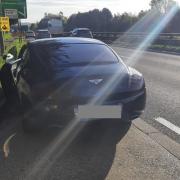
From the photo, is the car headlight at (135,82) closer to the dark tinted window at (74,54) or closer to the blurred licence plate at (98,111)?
the blurred licence plate at (98,111)

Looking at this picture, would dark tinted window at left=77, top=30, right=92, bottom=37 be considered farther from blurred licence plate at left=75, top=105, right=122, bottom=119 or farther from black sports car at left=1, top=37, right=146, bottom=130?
blurred licence plate at left=75, top=105, right=122, bottom=119

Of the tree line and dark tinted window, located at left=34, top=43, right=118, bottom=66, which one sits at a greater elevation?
dark tinted window, located at left=34, top=43, right=118, bottom=66

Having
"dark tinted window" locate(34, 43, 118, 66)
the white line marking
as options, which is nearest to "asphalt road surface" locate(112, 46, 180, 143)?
the white line marking

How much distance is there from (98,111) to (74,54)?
1342 millimetres

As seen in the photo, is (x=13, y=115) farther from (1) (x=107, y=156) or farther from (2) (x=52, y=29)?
(2) (x=52, y=29)

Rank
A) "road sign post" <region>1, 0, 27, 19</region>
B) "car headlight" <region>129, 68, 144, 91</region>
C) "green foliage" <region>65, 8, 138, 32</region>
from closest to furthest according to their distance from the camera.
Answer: "car headlight" <region>129, 68, 144, 91</region> → "road sign post" <region>1, 0, 27, 19</region> → "green foliage" <region>65, 8, 138, 32</region>

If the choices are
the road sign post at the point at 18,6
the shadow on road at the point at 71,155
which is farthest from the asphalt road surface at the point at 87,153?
the road sign post at the point at 18,6

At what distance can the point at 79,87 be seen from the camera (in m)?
5.69

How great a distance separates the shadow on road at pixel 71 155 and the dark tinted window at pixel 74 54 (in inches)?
39.9

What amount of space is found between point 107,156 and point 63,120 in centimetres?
77

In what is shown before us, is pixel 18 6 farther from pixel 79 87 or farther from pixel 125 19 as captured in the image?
pixel 125 19

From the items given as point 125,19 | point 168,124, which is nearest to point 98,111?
point 168,124

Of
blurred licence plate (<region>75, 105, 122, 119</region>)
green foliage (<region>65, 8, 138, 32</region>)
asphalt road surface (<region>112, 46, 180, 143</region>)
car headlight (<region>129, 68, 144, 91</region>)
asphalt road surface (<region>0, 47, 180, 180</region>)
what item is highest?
car headlight (<region>129, 68, 144, 91</region>)

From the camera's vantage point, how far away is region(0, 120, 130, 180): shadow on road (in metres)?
4.78
